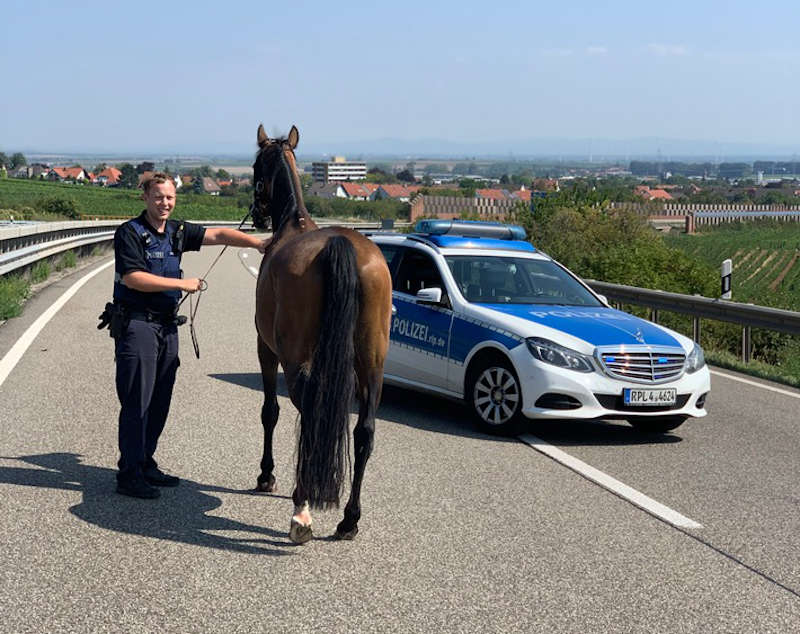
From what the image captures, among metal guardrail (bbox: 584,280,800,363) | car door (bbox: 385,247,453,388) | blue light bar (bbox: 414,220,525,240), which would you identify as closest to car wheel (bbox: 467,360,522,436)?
car door (bbox: 385,247,453,388)

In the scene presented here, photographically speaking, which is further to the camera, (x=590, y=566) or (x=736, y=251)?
(x=736, y=251)

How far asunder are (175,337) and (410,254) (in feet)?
14.0

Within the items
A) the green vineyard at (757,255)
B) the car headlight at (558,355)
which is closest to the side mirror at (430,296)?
the car headlight at (558,355)

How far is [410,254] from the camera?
451 inches

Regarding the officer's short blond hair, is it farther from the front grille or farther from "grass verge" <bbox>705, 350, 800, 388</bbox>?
"grass verge" <bbox>705, 350, 800, 388</bbox>

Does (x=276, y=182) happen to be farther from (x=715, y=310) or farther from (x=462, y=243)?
(x=715, y=310)

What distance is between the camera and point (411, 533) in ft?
21.3

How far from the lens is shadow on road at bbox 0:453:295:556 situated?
6285 mm

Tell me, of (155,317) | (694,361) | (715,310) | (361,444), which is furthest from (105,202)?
(361,444)

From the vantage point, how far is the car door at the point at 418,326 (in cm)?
1044

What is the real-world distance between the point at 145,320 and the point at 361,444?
1762mm

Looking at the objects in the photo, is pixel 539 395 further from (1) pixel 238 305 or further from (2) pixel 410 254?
(1) pixel 238 305

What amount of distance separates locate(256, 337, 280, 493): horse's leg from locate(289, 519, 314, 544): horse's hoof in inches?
47.9

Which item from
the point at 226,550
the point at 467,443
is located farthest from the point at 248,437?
the point at 226,550
